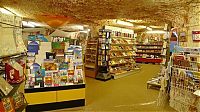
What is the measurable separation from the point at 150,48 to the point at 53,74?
36.2 feet

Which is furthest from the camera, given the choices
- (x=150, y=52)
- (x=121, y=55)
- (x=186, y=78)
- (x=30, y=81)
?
(x=150, y=52)

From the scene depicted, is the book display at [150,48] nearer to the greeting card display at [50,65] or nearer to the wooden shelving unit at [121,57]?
the wooden shelving unit at [121,57]

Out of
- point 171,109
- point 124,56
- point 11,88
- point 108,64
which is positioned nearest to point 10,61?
point 11,88

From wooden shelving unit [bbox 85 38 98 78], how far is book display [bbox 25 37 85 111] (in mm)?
3239

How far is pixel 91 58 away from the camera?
7551 millimetres

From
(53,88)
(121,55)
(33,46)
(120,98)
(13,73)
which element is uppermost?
(33,46)

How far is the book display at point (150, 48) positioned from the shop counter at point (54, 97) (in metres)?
9.92

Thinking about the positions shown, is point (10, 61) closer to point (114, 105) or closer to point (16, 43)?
point (16, 43)

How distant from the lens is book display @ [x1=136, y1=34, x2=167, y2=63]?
13.2m

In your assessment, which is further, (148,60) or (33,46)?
(148,60)

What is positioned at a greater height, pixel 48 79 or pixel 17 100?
pixel 17 100

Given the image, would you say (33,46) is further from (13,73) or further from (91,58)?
(91,58)

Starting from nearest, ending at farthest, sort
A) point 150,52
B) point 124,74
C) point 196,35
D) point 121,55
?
point 196,35 → point 124,74 → point 121,55 → point 150,52

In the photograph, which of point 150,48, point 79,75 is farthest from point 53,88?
point 150,48
